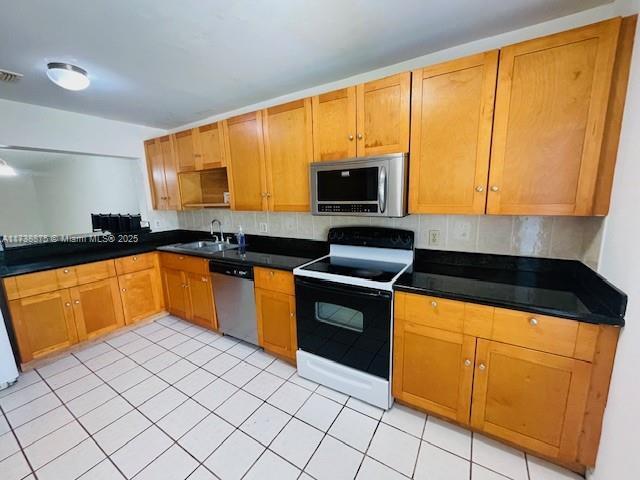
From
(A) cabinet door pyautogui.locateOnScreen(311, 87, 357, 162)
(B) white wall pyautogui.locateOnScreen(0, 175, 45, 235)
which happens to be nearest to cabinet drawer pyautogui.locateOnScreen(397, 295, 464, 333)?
(A) cabinet door pyautogui.locateOnScreen(311, 87, 357, 162)

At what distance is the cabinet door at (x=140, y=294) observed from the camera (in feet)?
9.25

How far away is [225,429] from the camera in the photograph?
5.32 ft

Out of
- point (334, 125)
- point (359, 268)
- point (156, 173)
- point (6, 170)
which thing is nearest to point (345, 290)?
point (359, 268)

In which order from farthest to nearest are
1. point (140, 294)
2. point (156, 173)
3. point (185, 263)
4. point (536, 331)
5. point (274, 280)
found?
point (156, 173) < point (140, 294) < point (185, 263) < point (274, 280) < point (536, 331)

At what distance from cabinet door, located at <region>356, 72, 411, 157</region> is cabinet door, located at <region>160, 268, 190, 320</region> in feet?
7.83

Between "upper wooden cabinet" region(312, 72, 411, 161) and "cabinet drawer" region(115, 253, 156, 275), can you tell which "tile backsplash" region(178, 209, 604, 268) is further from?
"cabinet drawer" region(115, 253, 156, 275)

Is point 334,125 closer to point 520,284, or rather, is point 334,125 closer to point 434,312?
point 434,312

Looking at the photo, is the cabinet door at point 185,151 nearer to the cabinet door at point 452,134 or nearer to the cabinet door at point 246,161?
the cabinet door at point 246,161

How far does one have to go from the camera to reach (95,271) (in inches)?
102

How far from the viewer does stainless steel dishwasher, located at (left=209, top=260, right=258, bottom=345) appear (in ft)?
7.63

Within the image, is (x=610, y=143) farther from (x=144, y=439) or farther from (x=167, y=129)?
(x=167, y=129)

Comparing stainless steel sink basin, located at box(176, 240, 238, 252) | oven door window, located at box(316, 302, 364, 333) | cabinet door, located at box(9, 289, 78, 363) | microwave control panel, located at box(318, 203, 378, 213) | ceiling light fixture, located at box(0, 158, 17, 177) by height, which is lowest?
cabinet door, located at box(9, 289, 78, 363)

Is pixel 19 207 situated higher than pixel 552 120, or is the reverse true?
pixel 552 120

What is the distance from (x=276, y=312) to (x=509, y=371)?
1592 millimetres
